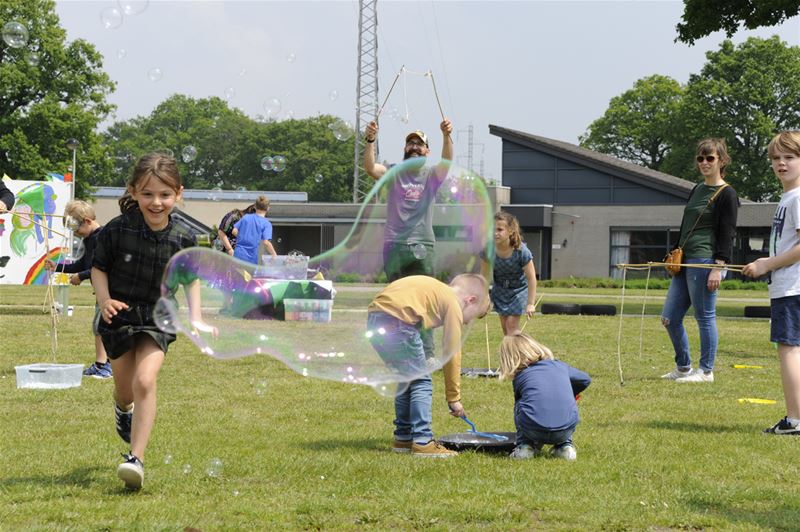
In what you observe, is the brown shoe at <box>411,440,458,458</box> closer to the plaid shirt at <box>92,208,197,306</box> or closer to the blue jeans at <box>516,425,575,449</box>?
the blue jeans at <box>516,425,575,449</box>

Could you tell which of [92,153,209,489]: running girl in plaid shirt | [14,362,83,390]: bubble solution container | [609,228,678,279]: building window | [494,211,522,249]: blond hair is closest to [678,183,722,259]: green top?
[494,211,522,249]: blond hair

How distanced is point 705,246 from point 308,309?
431 cm

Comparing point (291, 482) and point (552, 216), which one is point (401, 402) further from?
point (552, 216)

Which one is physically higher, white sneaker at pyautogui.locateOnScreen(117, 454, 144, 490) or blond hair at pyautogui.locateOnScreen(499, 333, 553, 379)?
blond hair at pyautogui.locateOnScreen(499, 333, 553, 379)

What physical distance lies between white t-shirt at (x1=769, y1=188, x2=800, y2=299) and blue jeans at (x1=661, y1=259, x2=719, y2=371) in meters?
1.96

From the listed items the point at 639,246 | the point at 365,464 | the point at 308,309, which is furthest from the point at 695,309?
the point at 639,246

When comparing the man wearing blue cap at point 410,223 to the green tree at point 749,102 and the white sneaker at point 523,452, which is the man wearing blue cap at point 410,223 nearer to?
the white sneaker at point 523,452

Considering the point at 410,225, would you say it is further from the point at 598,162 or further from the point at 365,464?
the point at 598,162

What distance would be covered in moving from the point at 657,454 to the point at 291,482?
2192 millimetres

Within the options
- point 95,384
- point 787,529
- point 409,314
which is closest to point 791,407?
point 787,529

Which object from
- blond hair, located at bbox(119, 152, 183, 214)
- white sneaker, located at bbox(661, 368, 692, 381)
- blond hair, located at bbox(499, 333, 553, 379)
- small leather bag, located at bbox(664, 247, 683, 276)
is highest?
blond hair, located at bbox(119, 152, 183, 214)

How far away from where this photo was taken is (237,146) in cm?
7988

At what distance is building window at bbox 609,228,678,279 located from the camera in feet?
141

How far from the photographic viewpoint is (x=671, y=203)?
43.4 metres
